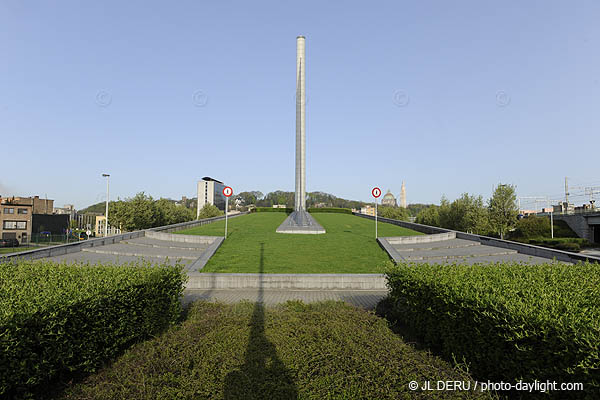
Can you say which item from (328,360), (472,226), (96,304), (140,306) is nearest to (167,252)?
(140,306)

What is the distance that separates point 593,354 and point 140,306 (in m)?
6.22

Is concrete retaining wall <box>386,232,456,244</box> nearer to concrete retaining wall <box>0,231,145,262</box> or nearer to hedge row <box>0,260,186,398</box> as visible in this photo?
hedge row <box>0,260,186,398</box>

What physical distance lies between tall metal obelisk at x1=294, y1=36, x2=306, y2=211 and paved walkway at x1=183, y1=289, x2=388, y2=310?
103ft

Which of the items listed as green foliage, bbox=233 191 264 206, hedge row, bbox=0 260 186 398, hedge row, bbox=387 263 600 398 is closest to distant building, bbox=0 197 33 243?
hedge row, bbox=0 260 186 398

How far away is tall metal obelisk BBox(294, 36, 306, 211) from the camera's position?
43.7 meters

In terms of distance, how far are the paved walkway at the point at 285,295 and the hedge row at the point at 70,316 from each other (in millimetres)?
3389

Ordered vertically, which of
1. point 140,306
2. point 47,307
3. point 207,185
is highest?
point 207,185

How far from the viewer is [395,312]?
7.42m

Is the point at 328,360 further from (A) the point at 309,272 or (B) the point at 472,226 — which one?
(B) the point at 472,226

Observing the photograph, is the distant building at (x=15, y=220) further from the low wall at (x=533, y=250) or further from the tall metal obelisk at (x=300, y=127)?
the low wall at (x=533, y=250)

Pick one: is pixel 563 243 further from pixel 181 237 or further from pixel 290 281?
pixel 181 237

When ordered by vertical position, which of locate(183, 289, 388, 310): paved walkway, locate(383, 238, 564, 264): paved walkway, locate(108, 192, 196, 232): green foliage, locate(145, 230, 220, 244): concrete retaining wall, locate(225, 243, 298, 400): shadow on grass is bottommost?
locate(183, 289, 388, 310): paved walkway

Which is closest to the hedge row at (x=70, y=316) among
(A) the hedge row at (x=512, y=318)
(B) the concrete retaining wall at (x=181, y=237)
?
(A) the hedge row at (x=512, y=318)

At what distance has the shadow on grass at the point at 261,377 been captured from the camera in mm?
4266
